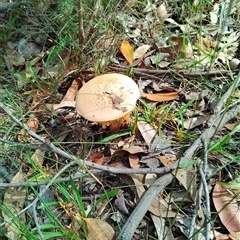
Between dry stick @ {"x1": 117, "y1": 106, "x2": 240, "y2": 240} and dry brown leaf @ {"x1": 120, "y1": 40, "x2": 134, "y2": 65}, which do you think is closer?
dry stick @ {"x1": 117, "y1": 106, "x2": 240, "y2": 240}

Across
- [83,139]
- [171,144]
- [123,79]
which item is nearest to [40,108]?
[83,139]

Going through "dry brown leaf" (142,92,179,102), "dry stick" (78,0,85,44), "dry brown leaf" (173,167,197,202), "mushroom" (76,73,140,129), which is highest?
"dry stick" (78,0,85,44)

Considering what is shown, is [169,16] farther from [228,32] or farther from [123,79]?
[123,79]

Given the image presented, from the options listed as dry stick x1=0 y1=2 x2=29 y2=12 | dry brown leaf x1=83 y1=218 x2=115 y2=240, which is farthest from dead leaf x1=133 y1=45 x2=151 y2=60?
dry brown leaf x1=83 y1=218 x2=115 y2=240

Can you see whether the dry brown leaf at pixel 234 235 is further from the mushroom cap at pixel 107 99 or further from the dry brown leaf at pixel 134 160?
the mushroom cap at pixel 107 99

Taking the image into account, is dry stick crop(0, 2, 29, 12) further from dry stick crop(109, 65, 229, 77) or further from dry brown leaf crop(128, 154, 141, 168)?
dry brown leaf crop(128, 154, 141, 168)

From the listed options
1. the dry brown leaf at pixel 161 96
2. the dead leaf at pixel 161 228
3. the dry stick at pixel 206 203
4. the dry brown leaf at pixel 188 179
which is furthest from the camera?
the dry brown leaf at pixel 161 96

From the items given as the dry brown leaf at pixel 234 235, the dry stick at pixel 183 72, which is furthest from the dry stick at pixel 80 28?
the dry brown leaf at pixel 234 235

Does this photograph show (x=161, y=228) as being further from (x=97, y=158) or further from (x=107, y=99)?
(x=107, y=99)
